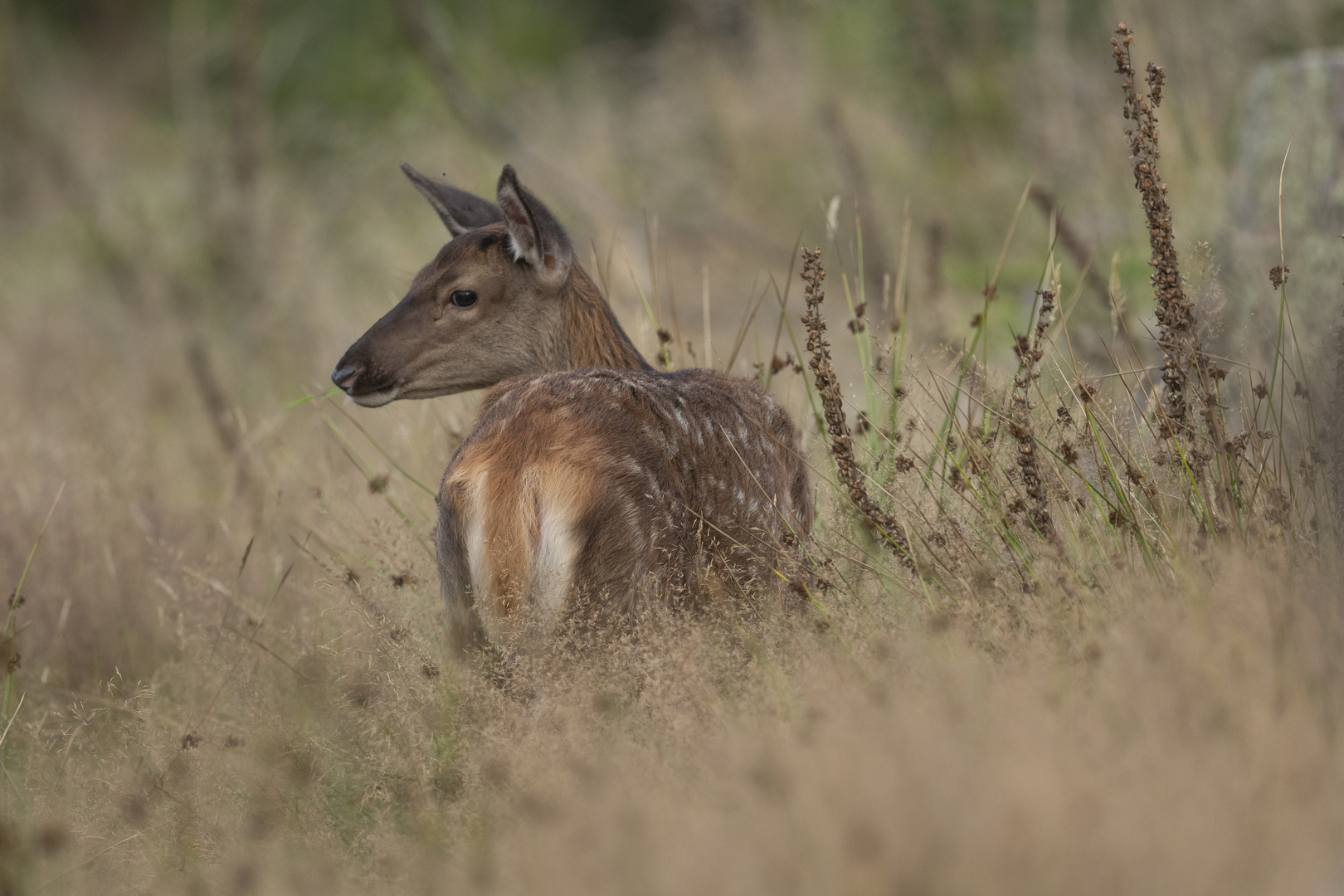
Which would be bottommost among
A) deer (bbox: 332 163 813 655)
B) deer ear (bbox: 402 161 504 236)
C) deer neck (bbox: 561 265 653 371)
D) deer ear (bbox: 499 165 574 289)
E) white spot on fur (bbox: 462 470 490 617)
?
white spot on fur (bbox: 462 470 490 617)

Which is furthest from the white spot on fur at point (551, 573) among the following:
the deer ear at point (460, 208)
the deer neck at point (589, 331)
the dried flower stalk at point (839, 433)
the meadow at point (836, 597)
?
the deer ear at point (460, 208)

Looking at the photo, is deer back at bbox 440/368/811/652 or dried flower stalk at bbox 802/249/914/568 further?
dried flower stalk at bbox 802/249/914/568

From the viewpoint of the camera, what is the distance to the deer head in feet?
14.6

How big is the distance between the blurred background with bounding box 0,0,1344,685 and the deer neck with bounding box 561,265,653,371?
17 centimetres

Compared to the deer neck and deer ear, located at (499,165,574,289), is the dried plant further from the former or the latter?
deer ear, located at (499,165,574,289)

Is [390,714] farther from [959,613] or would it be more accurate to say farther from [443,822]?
[959,613]

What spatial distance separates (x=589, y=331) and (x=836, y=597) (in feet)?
5.12

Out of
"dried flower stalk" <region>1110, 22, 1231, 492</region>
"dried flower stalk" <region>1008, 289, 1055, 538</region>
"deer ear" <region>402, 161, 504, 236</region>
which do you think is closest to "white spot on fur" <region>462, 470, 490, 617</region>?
"dried flower stalk" <region>1008, 289, 1055, 538</region>

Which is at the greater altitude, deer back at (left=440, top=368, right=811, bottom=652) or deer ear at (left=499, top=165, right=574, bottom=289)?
deer ear at (left=499, top=165, right=574, bottom=289)

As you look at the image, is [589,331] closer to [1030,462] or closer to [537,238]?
[537,238]

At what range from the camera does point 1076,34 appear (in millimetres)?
12508

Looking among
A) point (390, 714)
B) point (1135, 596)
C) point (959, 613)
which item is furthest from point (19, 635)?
point (1135, 596)

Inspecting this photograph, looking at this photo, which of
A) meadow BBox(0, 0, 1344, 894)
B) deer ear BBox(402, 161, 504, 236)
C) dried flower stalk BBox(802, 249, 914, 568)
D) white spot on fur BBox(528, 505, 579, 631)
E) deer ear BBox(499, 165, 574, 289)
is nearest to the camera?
meadow BBox(0, 0, 1344, 894)

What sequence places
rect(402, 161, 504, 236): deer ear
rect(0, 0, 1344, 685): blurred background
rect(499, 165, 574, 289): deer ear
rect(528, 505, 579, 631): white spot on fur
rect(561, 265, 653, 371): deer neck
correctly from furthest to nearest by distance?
rect(0, 0, 1344, 685): blurred background → rect(402, 161, 504, 236): deer ear → rect(561, 265, 653, 371): deer neck → rect(499, 165, 574, 289): deer ear → rect(528, 505, 579, 631): white spot on fur
